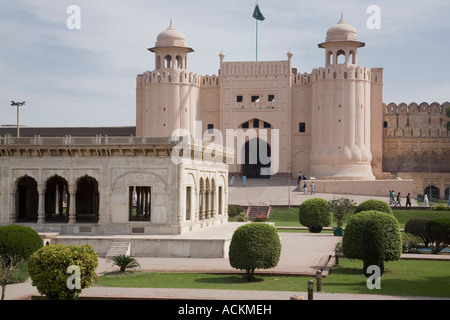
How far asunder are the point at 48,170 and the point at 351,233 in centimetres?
1190

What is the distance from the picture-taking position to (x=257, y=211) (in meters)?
38.1

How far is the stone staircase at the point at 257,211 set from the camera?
37344mm

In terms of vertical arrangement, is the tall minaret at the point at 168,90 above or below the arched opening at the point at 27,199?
above

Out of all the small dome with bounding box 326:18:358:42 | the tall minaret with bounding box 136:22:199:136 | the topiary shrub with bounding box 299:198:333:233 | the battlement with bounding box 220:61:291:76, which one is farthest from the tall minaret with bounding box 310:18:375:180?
the topiary shrub with bounding box 299:198:333:233

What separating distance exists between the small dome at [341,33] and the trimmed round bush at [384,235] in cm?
2922

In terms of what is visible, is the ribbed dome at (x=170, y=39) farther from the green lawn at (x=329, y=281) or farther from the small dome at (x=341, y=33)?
the green lawn at (x=329, y=281)

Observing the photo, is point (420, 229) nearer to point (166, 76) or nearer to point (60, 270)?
point (60, 270)

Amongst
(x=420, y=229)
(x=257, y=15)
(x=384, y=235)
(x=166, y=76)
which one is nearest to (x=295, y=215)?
(x=420, y=229)

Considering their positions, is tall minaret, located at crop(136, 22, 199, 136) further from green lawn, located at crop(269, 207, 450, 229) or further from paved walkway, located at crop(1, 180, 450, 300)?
paved walkway, located at crop(1, 180, 450, 300)

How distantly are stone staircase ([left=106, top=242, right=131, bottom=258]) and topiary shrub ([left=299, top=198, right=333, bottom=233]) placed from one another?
10.6 metres

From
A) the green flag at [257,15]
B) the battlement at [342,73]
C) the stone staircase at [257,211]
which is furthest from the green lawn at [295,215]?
the green flag at [257,15]

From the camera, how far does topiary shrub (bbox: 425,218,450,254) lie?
23.4 m
